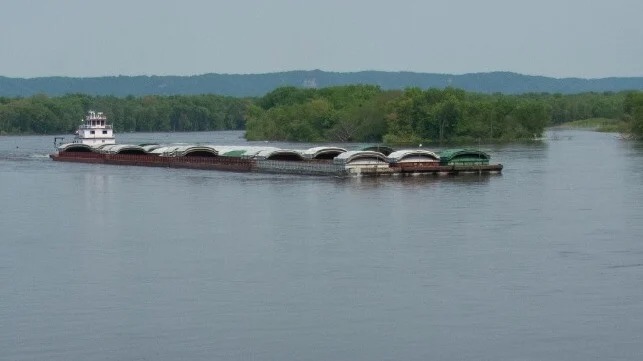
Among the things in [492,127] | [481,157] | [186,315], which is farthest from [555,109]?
[186,315]

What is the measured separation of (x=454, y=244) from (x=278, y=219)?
8.37 metres

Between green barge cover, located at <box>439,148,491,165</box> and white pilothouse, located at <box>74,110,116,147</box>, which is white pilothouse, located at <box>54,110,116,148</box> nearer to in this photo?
white pilothouse, located at <box>74,110,116,147</box>

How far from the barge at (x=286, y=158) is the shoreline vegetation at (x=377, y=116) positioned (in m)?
28.7

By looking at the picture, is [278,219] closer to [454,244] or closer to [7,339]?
[454,244]

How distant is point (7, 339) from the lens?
2228 cm

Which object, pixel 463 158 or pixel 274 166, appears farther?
pixel 274 166

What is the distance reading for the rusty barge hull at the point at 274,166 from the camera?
2335 inches

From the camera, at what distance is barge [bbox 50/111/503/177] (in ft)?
196

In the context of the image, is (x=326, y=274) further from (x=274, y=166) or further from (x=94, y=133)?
(x=94, y=133)

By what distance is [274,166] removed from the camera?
64.7 metres

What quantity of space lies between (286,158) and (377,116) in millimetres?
44775

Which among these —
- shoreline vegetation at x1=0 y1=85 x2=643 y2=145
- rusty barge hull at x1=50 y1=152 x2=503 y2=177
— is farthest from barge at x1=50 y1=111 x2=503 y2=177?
shoreline vegetation at x1=0 y1=85 x2=643 y2=145

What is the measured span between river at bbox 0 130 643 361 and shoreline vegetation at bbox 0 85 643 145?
5383 cm

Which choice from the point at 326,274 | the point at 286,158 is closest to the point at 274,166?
the point at 286,158
